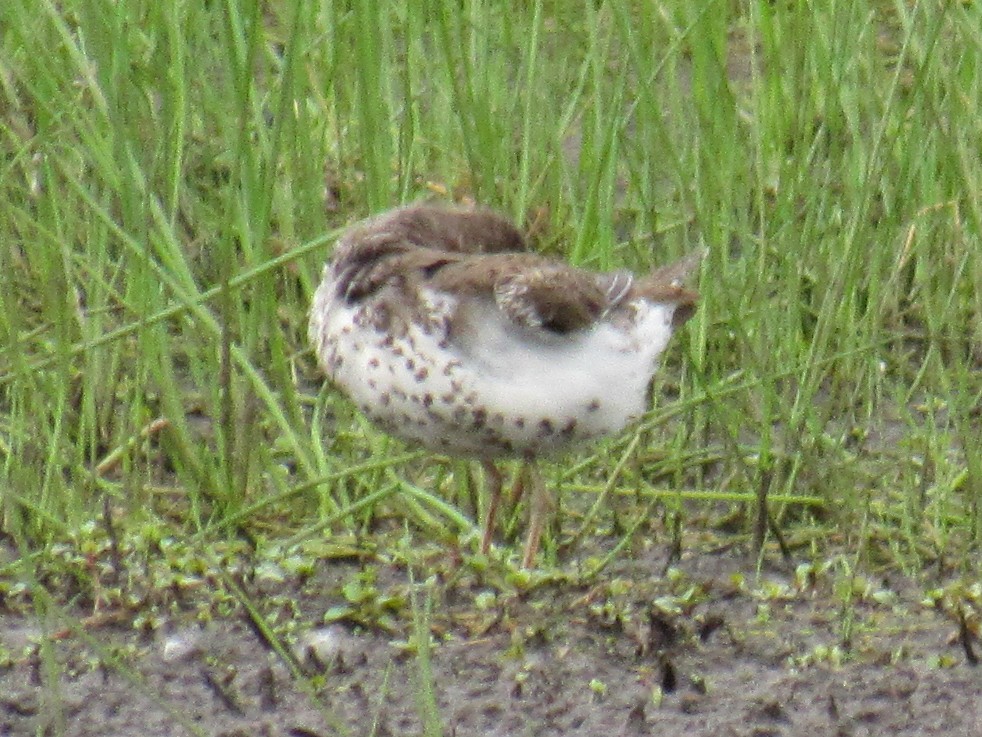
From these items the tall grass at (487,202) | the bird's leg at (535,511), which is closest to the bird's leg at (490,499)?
the bird's leg at (535,511)

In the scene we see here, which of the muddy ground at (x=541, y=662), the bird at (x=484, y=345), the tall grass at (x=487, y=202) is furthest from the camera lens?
the tall grass at (x=487, y=202)

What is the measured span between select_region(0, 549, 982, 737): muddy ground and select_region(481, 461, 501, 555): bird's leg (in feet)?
0.33

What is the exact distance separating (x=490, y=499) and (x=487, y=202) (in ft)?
2.56

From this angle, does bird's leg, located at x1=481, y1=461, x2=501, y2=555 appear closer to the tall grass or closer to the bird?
the bird

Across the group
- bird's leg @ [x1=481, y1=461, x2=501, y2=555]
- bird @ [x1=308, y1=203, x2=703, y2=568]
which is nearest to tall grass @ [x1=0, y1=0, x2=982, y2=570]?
bird @ [x1=308, y1=203, x2=703, y2=568]

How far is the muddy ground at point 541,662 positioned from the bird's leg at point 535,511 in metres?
0.10

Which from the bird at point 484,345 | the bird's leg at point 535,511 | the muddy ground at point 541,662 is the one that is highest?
the bird at point 484,345

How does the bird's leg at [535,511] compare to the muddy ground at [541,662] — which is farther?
the bird's leg at [535,511]

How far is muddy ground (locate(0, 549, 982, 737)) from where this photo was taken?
3.41 metres

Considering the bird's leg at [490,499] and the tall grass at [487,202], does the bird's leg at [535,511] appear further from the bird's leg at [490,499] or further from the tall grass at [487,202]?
the tall grass at [487,202]

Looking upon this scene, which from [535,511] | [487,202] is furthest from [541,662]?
[487,202]

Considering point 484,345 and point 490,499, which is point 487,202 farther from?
point 484,345

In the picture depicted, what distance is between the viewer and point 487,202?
181 inches

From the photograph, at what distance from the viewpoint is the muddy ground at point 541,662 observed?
341 cm
